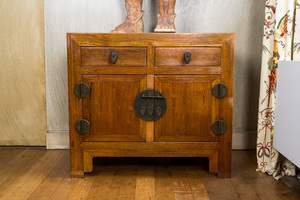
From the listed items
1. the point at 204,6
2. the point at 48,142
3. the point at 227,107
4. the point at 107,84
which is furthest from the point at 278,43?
the point at 48,142

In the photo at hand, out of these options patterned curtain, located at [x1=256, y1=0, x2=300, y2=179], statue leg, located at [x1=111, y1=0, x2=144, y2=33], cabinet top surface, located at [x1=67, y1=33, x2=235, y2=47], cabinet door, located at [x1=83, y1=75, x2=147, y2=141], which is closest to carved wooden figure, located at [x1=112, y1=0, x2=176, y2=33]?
statue leg, located at [x1=111, y1=0, x2=144, y2=33]

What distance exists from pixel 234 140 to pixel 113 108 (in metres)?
0.92

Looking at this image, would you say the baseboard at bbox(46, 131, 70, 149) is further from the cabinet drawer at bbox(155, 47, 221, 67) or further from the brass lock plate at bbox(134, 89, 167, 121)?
the cabinet drawer at bbox(155, 47, 221, 67)

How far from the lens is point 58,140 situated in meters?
2.15

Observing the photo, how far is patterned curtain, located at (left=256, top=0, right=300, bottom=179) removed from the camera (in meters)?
1.61

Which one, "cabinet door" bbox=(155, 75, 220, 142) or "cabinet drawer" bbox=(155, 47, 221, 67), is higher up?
"cabinet drawer" bbox=(155, 47, 221, 67)

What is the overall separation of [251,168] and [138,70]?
80 cm

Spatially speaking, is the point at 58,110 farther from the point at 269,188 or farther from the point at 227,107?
the point at 269,188

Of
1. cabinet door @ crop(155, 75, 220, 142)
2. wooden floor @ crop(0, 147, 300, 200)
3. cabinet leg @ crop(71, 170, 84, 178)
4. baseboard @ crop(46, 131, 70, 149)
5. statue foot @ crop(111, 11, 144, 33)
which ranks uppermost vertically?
statue foot @ crop(111, 11, 144, 33)

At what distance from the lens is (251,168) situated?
1801 millimetres

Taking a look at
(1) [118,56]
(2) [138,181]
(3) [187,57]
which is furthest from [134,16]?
(2) [138,181]

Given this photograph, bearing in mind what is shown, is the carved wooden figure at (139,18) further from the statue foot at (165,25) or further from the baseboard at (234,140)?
the baseboard at (234,140)

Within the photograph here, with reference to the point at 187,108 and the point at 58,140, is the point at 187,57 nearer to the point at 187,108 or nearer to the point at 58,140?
the point at 187,108

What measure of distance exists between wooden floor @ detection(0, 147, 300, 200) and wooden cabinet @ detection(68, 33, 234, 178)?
111 millimetres
